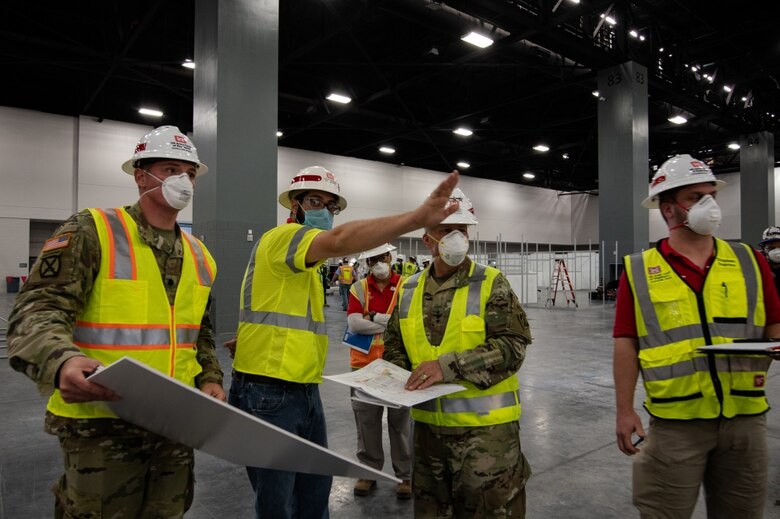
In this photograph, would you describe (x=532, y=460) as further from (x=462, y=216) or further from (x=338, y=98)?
(x=338, y=98)

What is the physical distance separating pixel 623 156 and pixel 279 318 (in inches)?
632

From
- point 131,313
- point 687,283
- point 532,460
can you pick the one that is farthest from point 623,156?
point 131,313

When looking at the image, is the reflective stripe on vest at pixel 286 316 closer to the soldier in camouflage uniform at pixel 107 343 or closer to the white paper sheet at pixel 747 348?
the soldier in camouflage uniform at pixel 107 343

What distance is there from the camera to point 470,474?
2012mm

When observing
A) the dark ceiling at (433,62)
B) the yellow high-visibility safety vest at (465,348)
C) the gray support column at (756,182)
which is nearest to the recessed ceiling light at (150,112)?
the dark ceiling at (433,62)

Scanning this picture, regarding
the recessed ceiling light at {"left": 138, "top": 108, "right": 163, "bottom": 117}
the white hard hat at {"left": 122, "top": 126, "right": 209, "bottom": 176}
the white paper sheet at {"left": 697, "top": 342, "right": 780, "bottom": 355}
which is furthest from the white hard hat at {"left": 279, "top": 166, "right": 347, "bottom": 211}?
the recessed ceiling light at {"left": 138, "top": 108, "right": 163, "bottom": 117}

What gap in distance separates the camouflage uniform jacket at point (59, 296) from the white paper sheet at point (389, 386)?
2.54 ft

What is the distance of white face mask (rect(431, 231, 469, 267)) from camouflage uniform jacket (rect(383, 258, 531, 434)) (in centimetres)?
7

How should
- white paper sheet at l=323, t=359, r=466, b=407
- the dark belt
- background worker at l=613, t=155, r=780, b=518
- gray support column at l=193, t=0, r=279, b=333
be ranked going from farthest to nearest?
gray support column at l=193, t=0, r=279, b=333, the dark belt, background worker at l=613, t=155, r=780, b=518, white paper sheet at l=323, t=359, r=466, b=407

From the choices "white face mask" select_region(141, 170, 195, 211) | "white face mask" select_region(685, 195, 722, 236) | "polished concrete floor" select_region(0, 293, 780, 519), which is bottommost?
"polished concrete floor" select_region(0, 293, 780, 519)

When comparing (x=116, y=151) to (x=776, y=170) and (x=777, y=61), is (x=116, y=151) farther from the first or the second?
(x=776, y=170)

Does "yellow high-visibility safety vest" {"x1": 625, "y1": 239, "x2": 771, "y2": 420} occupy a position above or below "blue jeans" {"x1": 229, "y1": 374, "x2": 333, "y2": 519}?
above

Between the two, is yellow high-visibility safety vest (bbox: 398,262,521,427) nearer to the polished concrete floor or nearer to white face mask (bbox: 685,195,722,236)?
white face mask (bbox: 685,195,722,236)

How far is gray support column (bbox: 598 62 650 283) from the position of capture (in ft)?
50.2
